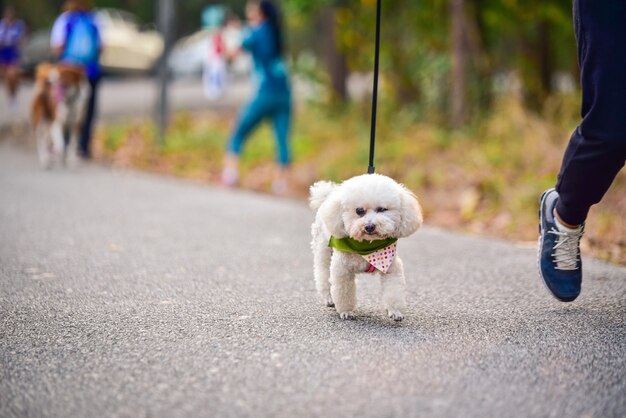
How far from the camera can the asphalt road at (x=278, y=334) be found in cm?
303

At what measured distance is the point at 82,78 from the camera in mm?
11578

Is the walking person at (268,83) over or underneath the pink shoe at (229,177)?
over

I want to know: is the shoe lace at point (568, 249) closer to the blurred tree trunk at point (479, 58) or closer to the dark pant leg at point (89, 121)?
the blurred tree trunk at point (479, 58)

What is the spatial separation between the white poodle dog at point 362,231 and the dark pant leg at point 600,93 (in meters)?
0.85

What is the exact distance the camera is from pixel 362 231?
3777 millimetres

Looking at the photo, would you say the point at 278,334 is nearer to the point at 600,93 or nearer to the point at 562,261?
the point at 562,261

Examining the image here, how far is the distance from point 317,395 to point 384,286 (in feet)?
3.76

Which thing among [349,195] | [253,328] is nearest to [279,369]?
[253,328]

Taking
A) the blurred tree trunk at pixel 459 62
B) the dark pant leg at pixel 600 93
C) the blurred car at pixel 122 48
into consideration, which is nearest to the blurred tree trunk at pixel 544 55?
the blurred tree trunk at pixel 459 62

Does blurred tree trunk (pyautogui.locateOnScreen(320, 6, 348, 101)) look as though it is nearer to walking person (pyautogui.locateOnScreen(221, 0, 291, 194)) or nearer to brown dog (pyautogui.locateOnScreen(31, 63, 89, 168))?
brown dog (pyautogui.locateOnScreen(31, 63, 89, 168))

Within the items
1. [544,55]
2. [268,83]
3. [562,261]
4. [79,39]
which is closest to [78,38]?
[79,39]

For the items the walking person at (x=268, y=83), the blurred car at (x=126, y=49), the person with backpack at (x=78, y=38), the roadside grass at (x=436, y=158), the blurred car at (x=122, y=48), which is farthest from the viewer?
the blurred car at (x=126, y=49)

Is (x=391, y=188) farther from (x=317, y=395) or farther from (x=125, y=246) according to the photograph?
(x=125, y=246)

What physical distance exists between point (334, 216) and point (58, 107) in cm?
846
